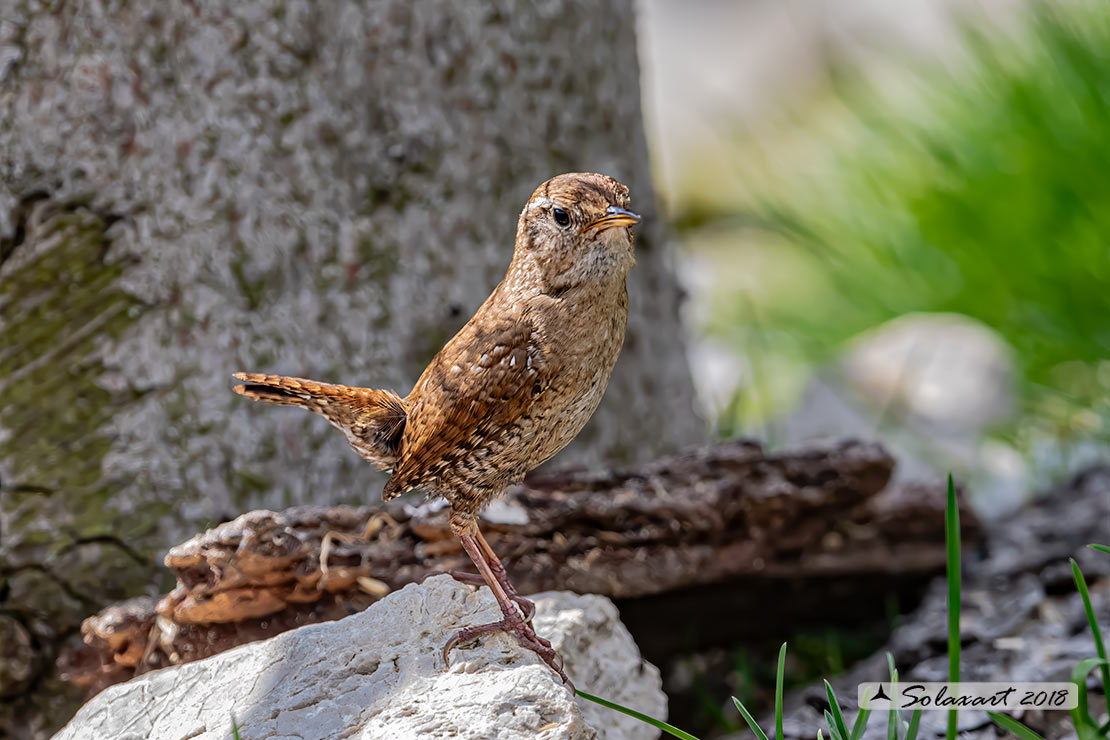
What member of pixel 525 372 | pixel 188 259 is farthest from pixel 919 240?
pixel 525 372

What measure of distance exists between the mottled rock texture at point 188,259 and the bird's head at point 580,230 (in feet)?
3.75

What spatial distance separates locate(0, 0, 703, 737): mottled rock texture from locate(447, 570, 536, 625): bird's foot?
0.78 metres

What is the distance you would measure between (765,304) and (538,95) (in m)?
4.68

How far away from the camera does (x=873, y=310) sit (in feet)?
23.1

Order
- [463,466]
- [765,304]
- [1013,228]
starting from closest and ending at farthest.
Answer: [463,466] < [1013,228] < [765,304]

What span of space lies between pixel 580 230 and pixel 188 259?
141 centimetres

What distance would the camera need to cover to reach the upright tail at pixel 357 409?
2.03 meters

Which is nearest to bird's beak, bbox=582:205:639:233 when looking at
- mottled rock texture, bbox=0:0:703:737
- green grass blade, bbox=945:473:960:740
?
green grass blade, bbox=945:473:960:740

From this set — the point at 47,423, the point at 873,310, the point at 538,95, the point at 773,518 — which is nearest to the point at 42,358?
the point at 47,423

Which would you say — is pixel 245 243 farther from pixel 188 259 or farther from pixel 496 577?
pixel 496 577

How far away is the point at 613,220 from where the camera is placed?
1785 millimetres

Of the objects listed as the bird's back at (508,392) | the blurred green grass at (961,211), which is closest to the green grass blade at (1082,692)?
the bird's back at (508,392)

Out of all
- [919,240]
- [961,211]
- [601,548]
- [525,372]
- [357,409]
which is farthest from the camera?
[919,240]

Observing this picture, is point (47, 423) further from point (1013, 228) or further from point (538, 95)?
point (1013, 228)
